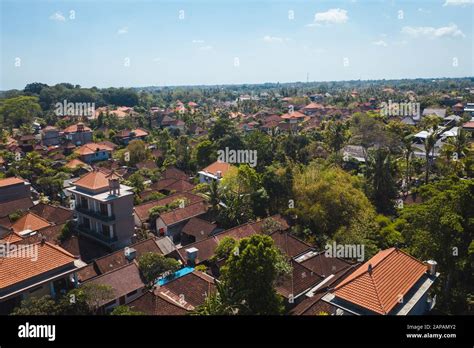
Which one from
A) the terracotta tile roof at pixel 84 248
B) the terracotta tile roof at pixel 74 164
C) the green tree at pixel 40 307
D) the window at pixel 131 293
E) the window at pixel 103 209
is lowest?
the window at pixel 131 293

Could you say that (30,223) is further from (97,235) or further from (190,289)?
(190,289)

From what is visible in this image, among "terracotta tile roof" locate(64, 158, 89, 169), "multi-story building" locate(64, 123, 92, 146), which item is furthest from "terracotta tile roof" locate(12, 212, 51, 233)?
"multi-story building" locate(64, 123, 92, 146)

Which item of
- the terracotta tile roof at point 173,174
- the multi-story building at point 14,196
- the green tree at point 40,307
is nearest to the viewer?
the green tree at point 40,307

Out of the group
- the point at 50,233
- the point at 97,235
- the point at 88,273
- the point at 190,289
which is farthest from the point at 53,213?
the point at 190,289

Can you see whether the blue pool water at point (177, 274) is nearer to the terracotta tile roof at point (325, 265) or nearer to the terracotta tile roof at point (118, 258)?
the terracotta tile roof at point (118, 258)

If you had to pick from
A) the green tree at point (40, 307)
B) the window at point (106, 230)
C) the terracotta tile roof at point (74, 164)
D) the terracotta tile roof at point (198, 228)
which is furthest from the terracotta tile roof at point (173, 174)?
the green tree at point (40, 307)

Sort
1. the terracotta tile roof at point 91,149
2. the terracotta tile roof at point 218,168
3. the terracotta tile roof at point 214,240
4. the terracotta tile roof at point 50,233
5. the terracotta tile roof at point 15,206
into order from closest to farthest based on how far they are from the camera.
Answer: the terracotta tile roof at point 214,240 < the terracotta tile roof at point 50,233 < the terracotta tile roof at point 15,206 < the terracotta tile roof at point 218,168 < the terracotta tile roof at point 91,149

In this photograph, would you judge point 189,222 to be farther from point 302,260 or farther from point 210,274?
point 302,260
